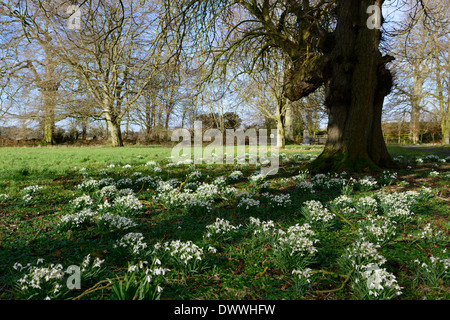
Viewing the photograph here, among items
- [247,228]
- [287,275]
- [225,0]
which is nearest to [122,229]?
[247,228]

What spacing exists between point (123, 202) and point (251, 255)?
7.43 ft

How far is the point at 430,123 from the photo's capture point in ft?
105

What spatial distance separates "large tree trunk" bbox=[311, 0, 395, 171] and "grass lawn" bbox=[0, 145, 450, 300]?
1701mm

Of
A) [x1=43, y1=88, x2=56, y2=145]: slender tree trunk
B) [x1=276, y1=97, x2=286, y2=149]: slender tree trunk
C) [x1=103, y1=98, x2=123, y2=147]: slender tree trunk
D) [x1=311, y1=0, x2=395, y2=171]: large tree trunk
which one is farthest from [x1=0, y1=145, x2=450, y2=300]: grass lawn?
[x1=43, y1=88, x2=56, y2=145]: slender tree trunk

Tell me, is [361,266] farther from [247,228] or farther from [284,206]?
[284,206]

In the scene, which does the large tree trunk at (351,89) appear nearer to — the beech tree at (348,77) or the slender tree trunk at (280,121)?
the beech tree at (348,77)

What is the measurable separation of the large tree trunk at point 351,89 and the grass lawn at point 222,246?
67.0 inches

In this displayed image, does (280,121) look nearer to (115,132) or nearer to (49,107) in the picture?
(115,132)

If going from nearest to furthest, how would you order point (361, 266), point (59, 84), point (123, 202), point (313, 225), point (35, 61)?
point (361, 266) < point (313, 225) < point (123, 202) < point (59, 84) < point (35, 61)

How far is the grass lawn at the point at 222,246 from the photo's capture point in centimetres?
187

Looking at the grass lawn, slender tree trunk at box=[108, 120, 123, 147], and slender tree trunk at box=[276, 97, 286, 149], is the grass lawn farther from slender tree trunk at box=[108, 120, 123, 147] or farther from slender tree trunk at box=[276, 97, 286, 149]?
slender tree trunk at box=[108, 120, 123, 147]

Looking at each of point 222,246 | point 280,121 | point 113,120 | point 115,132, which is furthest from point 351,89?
point 115,132

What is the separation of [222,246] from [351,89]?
19.4 feet

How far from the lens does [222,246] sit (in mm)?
2725
